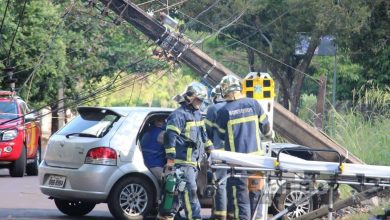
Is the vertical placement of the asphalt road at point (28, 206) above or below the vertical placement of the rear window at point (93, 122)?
below

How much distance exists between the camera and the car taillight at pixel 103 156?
13453 mm

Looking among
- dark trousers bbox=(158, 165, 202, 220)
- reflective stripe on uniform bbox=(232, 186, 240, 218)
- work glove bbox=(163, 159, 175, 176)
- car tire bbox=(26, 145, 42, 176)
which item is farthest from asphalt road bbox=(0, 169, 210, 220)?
reflective stripe on uniform bbox=(232, 186, 240, 218)

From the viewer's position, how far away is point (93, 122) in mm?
14008

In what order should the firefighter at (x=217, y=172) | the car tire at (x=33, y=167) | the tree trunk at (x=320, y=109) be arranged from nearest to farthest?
the firefighter at (x=217, y=172) → the tree trunk at (x=320, y=109) → the car tire at (x=33, y=167)

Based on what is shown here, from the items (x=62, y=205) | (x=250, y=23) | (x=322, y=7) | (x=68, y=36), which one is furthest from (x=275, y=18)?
(x=62, y=205)

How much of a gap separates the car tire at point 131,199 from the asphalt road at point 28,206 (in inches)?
36.9

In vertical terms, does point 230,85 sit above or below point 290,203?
above

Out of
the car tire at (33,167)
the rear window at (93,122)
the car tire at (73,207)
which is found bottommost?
the car tire at (73,207)

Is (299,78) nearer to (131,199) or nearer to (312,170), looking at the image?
(131,199)

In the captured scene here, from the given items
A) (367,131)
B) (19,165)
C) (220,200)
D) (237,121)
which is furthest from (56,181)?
(19,165)

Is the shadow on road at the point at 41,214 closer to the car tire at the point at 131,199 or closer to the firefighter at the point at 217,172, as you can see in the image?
the car tire at the point at 131,199

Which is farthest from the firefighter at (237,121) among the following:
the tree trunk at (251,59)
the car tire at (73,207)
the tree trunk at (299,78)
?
the tree trunk at (251,59)

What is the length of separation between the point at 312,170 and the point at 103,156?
13.7 ft

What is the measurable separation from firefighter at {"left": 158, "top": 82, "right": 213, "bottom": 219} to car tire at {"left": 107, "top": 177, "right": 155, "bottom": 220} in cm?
125
